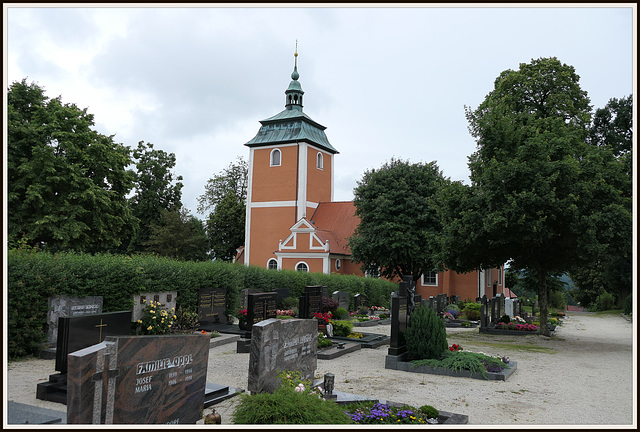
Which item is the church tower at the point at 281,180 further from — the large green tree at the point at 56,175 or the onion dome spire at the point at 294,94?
the large green tree at the point at 56,175

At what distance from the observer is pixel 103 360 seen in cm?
453

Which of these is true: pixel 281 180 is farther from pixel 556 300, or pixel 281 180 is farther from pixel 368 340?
pixel 368 340

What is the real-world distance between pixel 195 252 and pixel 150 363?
40077mm

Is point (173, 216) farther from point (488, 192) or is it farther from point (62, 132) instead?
point (488, 192)

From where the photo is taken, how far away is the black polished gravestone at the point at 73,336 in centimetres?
702

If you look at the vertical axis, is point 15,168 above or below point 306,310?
above

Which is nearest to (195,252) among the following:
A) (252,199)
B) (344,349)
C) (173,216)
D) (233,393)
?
(173,216)

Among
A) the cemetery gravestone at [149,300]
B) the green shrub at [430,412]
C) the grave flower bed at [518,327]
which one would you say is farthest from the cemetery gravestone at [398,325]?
the grave flower bed at [518,327]

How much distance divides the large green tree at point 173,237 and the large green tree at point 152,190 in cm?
79

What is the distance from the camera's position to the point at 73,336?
771 cm

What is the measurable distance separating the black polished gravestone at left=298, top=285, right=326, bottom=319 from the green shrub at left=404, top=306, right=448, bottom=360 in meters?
5.93

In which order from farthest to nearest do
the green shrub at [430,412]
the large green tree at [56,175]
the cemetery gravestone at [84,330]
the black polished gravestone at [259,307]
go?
the large green tree at [56,175] < the black polished gravestone at [259,307] < the cemetery gravestone at [84,330] < the green shrub at [430,412]

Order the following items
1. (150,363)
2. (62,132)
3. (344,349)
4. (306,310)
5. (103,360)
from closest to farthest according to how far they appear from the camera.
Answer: (103,360)
(150,363)
(344,349)
(306,310)
(62,132)

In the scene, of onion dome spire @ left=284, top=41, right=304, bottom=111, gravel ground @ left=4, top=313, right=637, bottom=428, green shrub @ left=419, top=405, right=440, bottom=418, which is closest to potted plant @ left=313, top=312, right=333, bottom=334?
gravel ground @ left=4, top=313, right=637, bottom=428
